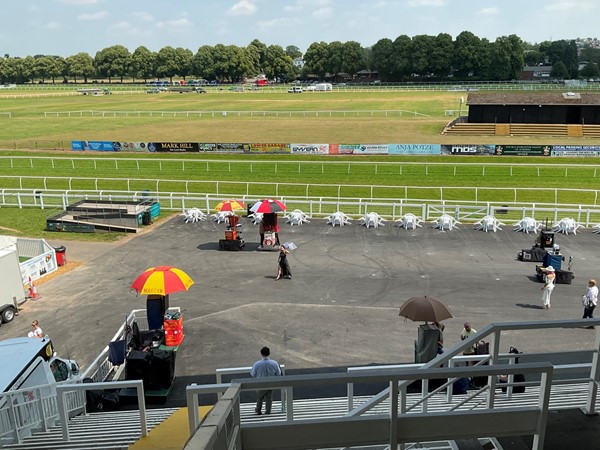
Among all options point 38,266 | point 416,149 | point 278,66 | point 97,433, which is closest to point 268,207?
point 38,266

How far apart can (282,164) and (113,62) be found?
548 ft

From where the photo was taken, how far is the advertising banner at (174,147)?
4941 centimetres

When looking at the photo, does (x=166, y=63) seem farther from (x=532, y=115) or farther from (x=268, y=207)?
(x=268, y=207)

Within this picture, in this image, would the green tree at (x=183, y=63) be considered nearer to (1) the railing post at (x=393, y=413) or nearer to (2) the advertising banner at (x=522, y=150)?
(2) the advertising banner at (x=522, y=150)

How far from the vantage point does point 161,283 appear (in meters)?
13.9

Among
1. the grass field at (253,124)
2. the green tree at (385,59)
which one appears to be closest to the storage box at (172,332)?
the grass field at (253,124)

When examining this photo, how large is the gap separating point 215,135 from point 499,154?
30747 mm

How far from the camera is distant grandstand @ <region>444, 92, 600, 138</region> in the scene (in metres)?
60.4

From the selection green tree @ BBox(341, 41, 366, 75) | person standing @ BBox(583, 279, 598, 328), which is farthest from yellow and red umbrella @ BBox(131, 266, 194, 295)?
green tree @ BBox(341, 41, 366, 75)

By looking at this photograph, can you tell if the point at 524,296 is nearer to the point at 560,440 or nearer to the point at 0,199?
the point at 560,440

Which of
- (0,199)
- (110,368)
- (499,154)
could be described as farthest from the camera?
(499,154)

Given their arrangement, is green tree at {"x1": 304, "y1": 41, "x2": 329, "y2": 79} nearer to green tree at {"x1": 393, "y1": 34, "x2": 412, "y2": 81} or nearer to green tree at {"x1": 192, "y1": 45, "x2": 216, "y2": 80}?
green tree at {"x1": 393, "y1": 34, "x2": 412, "y2": 81}

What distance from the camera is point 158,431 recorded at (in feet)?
26.0


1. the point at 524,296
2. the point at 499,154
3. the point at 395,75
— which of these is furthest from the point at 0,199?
the point at 395,75
